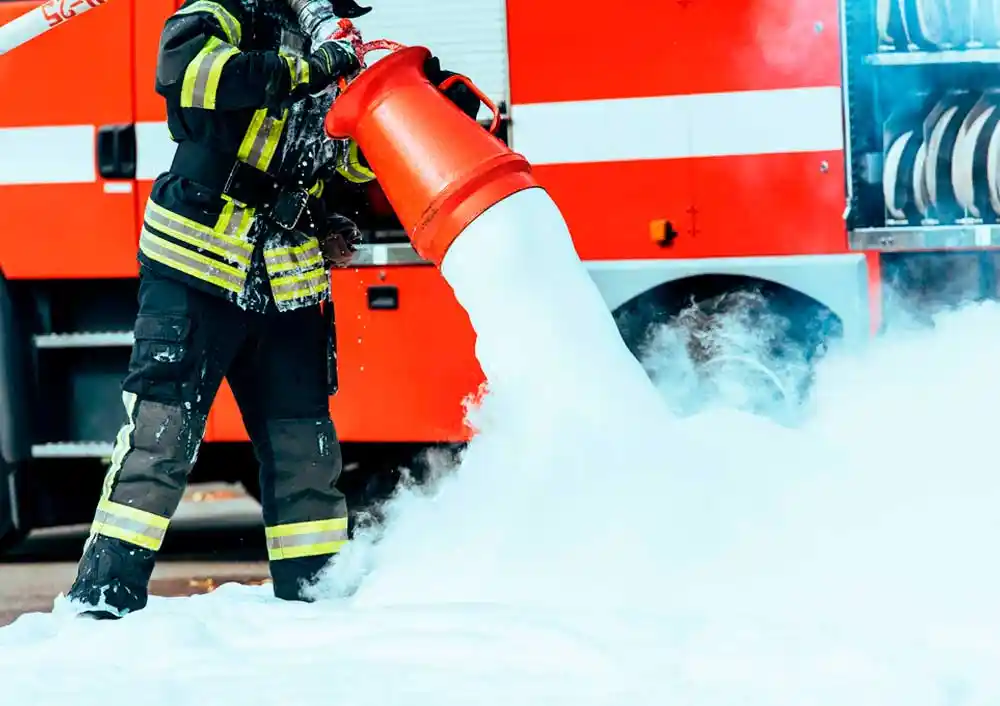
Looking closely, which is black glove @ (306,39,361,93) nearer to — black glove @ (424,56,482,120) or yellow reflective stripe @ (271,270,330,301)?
black glove @ (424,56,482,120)

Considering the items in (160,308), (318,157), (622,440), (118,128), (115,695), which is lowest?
(115,695)

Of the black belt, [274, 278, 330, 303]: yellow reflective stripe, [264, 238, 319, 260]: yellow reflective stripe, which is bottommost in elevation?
[274, 278, 330, 303]: yellow reflective stripe

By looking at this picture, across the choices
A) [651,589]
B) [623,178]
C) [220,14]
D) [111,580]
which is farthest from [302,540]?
[623,178]

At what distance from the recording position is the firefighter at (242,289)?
11.8 feet

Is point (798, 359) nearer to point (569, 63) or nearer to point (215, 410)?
point (569, 63)

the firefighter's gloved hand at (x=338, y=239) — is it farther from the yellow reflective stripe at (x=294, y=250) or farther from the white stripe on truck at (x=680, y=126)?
the white stripe on truck at (x=680, y=126)

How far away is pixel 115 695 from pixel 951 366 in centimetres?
228

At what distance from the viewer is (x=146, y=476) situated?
3.64 m

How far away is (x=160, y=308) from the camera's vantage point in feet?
12.2

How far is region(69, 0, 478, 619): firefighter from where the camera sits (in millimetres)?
3592

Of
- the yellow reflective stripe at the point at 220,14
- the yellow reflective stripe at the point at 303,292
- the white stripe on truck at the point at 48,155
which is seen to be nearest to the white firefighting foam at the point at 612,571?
the yellow reflective stripe at the point at 303,292

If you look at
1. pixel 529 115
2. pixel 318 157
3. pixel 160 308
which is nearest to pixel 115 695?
pixel 160 308

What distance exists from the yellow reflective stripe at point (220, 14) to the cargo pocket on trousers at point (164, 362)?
0.67m

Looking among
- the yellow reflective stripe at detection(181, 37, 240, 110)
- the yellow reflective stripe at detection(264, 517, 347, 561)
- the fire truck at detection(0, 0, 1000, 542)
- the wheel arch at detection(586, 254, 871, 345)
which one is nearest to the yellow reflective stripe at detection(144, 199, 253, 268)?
the yellow reflective stripe at detection(181, 37, 240, 110)
